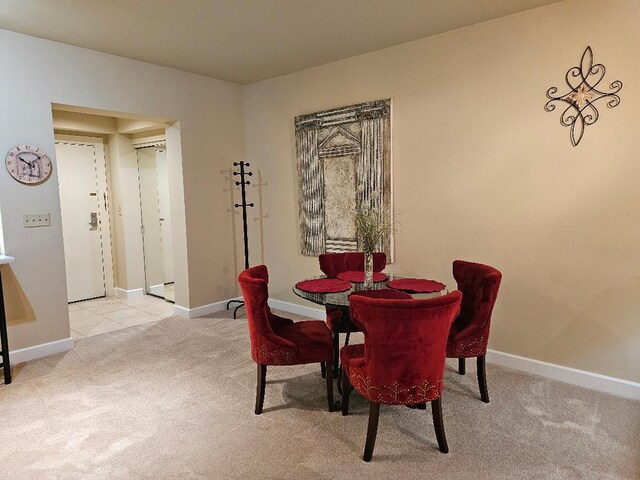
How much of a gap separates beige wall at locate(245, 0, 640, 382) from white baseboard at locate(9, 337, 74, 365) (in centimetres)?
313

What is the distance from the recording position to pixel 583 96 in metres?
2.91

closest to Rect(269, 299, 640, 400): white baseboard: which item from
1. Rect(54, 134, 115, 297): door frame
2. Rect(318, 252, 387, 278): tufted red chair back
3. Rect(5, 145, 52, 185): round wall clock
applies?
Answer: Rect(318, 252, 387, 278): tufted red chair back

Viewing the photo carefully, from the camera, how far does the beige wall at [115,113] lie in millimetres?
3514

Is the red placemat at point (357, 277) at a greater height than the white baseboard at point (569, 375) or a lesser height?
greater

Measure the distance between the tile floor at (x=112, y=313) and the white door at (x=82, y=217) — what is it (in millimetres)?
296

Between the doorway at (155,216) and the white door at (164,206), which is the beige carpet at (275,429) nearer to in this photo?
the doorway at (155,216)

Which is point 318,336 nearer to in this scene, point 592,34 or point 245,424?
point 245,424

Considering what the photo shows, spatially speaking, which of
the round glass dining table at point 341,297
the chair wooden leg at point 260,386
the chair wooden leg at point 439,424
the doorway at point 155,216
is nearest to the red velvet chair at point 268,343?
the chair wooden leg at point 260,386

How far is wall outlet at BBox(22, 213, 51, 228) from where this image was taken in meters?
3.58

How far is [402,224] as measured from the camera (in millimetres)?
3934

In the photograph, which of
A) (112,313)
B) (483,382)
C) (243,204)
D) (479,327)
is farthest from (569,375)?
(112,313)

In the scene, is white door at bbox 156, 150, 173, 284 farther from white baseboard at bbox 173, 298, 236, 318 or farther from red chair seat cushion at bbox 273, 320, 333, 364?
red chair seat cushion at bbox 273, 320, 333, 364

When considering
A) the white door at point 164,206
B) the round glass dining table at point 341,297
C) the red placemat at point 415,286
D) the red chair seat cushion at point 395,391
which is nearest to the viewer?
the red chair seat cushion at point 395,391

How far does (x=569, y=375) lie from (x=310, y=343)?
1970mm
